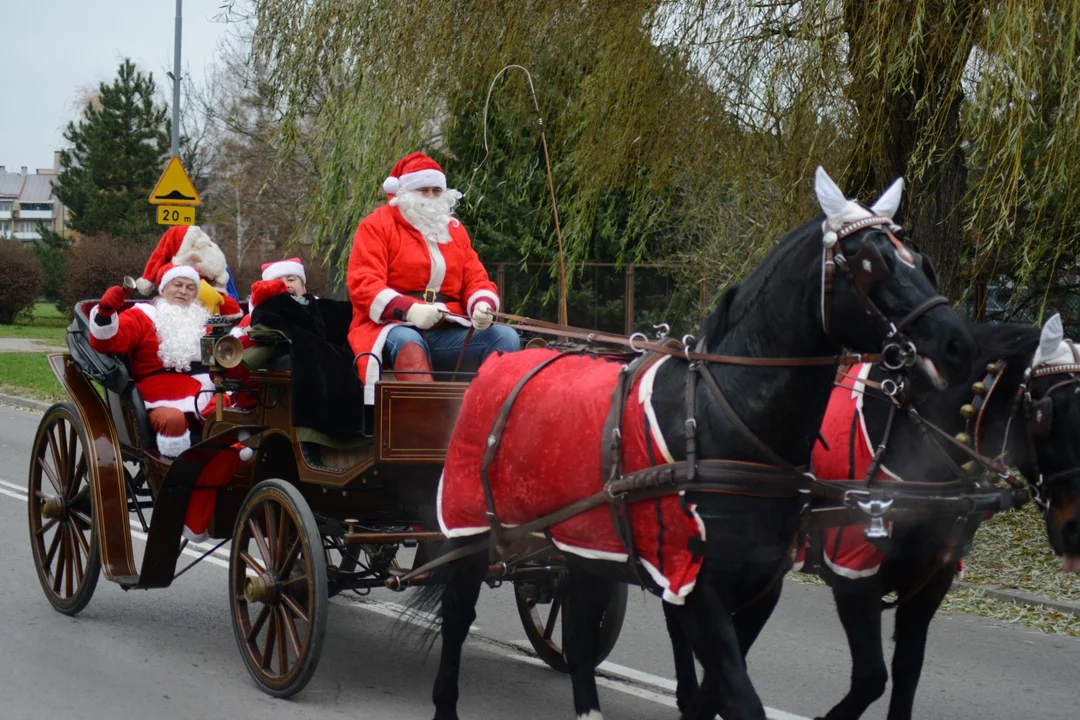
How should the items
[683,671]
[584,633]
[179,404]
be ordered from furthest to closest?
[179,404] → [683,671] → [584,633]

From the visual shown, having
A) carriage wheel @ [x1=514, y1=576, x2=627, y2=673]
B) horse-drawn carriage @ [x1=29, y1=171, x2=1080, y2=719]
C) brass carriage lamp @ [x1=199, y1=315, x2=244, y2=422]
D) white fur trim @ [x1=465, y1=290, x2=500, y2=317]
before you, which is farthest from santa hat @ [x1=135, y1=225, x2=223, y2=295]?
carriage wheel @ [x1=514, y1=576, x2=627, y2=673]

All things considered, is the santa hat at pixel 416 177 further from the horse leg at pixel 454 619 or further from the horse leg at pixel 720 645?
the horse leg at pixel 720 645

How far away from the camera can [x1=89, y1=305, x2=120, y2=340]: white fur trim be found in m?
6.51

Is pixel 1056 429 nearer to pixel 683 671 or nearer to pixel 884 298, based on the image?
pixel 884 298

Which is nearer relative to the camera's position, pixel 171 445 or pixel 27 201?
pixel 171 445

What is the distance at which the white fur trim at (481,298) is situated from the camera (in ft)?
19.0

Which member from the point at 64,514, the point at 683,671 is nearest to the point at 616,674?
the point at 683,671

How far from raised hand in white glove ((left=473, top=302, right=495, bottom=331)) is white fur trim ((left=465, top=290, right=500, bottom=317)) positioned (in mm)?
458

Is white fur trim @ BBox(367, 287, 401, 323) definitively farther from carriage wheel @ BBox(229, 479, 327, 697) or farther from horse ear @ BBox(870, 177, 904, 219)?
horse ear @ BBox(870, 177, 904, 219)

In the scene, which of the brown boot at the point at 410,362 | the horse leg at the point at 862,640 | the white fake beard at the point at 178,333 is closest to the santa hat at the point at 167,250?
the white fake beard at the point at 178,333

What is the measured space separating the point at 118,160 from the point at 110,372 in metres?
40.0

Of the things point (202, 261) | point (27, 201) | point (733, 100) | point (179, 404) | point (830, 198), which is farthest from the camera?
point (27, 201)

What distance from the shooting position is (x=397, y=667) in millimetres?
5863

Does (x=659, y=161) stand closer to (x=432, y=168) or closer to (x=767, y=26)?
(x=767, y=26)
